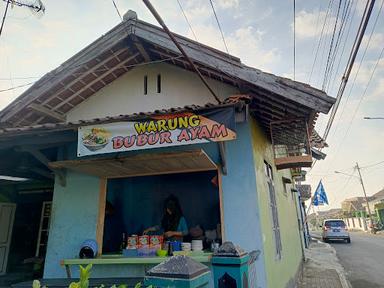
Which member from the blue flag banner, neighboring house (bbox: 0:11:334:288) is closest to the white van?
the blue flag banner

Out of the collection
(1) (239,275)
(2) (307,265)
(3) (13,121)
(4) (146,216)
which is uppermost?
(3) (13,121)

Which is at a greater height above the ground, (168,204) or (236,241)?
(168,204)

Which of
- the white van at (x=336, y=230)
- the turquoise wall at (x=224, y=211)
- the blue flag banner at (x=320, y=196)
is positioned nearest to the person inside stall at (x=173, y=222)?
the turquoise wall at (x=224, y=211)

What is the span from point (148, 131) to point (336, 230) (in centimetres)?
2239

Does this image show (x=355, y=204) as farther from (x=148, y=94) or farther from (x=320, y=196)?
(x=148, y=94)

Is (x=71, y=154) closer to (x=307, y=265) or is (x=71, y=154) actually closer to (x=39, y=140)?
(x=39, y=140)

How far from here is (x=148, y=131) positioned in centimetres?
438

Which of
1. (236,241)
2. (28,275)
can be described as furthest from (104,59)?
(28,275)

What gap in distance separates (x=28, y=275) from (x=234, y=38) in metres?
8.30

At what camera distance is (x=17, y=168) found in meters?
6.37

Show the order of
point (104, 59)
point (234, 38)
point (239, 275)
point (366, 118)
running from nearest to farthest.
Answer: point (239, 275) → point (234, 38) → point (104, 59) → point (366, 118)

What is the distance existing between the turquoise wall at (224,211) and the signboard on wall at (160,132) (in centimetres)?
106

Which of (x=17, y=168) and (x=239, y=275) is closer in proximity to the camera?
(x=239, y=275)

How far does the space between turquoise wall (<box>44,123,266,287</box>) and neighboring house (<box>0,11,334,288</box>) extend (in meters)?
0.02
